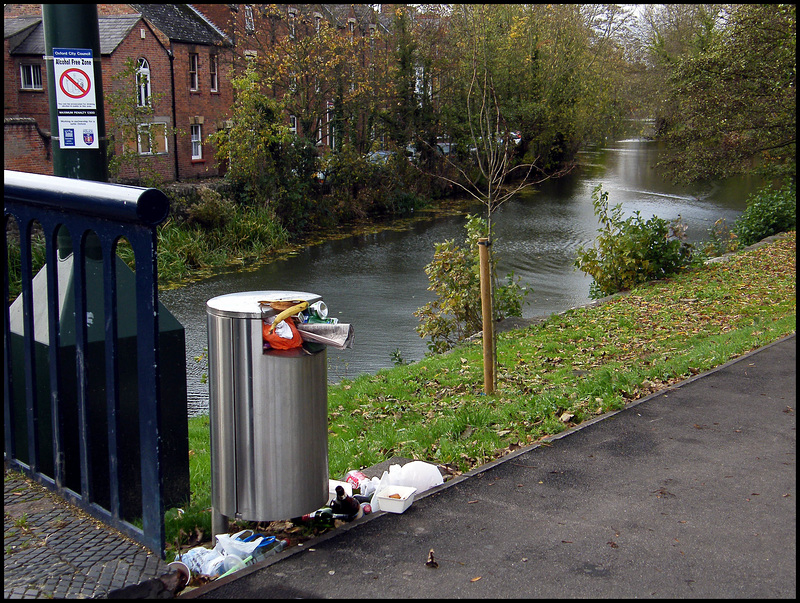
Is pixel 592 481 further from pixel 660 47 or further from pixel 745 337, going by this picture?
pixel 660 47

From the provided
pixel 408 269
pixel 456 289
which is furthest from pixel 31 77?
pixel 456 289

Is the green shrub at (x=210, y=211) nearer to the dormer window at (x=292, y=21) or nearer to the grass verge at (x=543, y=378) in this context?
the dormer window at (x=292, y=21)

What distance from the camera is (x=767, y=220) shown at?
19688 mm

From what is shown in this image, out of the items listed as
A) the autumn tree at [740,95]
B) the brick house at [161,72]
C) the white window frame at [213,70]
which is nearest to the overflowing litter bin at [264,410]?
the autumn tree at [740,95]

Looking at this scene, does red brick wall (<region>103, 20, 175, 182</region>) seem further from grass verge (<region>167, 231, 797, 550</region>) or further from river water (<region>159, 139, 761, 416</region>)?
grass verge (<region>167, 231, 797, 550</region>)

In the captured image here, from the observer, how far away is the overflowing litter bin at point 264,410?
3.61 metres

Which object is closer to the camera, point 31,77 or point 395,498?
point 395,498

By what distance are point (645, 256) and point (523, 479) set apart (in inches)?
420

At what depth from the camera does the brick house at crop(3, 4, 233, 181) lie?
90.7 ft

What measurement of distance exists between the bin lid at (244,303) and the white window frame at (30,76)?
28392 millimetres

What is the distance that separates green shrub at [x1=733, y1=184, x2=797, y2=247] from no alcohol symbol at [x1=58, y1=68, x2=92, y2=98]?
17.9 metres

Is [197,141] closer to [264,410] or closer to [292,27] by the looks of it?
[292,27]

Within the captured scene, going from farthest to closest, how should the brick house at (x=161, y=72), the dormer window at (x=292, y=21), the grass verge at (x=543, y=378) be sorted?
the dormer window at (x=292, y=21) → the brick house at (x=161, y=72) → the grass verge at (x=543, y=378)

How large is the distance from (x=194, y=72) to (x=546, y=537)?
3124cm
